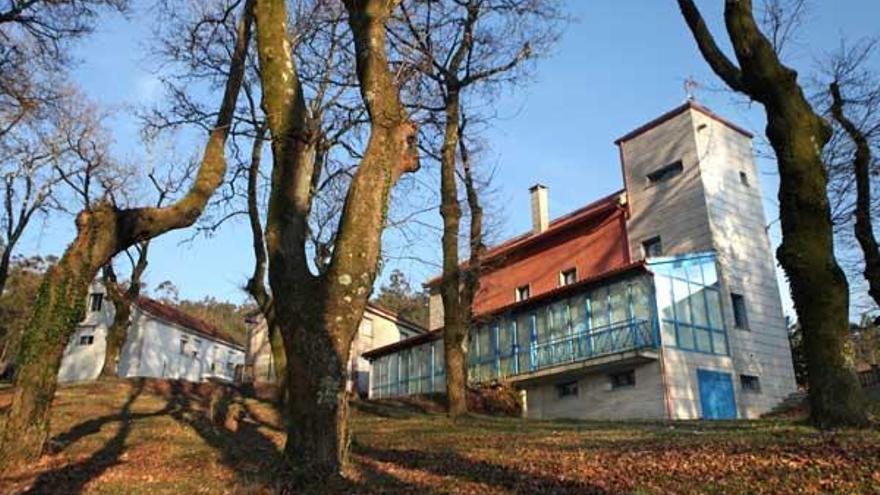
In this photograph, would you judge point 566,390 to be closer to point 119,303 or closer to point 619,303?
point 619,303

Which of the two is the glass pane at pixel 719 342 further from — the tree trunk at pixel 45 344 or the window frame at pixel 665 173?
the tree trunk at pixel 45 344

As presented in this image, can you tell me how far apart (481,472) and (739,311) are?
74.1ft

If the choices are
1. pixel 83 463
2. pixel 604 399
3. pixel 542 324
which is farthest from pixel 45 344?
pixel 542 324

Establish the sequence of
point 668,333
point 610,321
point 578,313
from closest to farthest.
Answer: point 668,333
point 610,321
point 578,313

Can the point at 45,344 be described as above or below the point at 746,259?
below

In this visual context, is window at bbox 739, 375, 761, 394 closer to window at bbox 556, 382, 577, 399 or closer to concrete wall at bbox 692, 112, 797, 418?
concrete wall at bbox 692, 112, 797, 418

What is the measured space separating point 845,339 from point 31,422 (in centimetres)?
1041

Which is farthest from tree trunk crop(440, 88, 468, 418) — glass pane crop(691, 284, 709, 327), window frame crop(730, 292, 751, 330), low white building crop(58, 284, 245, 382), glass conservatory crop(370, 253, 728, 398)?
low white building crop(58, 284, 245, 382)

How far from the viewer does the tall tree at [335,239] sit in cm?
627

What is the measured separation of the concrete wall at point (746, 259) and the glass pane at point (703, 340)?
1.18 m

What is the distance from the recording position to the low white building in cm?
4481

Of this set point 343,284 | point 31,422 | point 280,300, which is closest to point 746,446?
point 343,284

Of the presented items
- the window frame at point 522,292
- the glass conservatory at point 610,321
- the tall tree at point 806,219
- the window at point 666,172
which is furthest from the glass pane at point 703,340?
the tall tree at point 806,219

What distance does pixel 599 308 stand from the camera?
26297 mm
